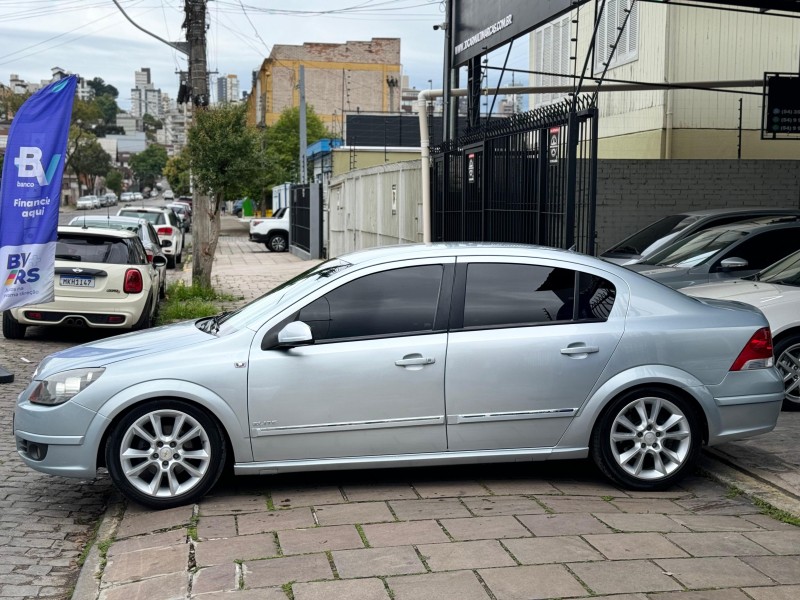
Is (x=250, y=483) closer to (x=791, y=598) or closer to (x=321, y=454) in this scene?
(x=321, y=454)

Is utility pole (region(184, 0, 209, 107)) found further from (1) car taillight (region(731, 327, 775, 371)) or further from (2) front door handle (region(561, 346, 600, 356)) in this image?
(1) car taillight (region(731, 327, 775, 371))

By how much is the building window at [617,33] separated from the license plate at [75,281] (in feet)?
43.4

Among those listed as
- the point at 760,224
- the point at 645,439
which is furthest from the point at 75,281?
the point at 645,439

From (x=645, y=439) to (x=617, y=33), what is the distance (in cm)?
1874

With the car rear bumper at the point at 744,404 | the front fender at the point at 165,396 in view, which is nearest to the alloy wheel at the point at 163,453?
the front fender at the point at 165,396

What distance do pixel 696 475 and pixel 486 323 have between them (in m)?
1.79


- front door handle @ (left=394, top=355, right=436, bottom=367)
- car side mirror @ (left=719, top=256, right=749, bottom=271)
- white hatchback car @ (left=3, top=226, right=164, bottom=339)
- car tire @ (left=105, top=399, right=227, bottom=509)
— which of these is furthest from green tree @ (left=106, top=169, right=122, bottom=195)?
front door handle @ (left=394, top=355, right=436, bottom=367)

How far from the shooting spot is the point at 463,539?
502 cm

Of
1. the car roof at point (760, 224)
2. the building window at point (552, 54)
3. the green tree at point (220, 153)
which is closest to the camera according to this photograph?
the car roof at point (760, 224)

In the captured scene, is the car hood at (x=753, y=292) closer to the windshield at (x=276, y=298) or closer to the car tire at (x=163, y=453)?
the windshield at (x=276, y=298)

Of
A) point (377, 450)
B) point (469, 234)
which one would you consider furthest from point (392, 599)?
point (469, 234)

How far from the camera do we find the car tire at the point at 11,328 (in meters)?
12.7

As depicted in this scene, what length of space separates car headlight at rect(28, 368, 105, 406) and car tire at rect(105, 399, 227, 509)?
→ 0.98ft

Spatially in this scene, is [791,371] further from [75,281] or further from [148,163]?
[148,163]
